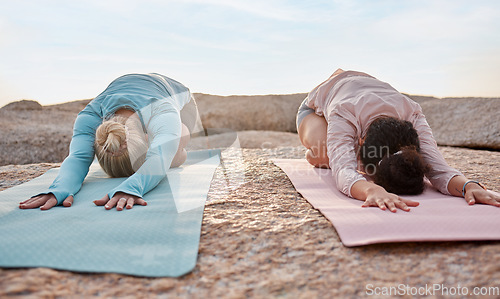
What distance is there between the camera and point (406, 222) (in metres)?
1.10

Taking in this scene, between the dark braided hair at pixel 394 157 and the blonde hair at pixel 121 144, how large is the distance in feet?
3.56

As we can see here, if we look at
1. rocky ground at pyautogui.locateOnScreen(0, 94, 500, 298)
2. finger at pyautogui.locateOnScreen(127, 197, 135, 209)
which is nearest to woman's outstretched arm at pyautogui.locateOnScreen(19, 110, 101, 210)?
finger at pyautogui.locateOnScreen(127, 197, 135, 209)

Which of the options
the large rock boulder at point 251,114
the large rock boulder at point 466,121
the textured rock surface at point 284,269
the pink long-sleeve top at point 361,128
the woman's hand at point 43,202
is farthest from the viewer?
the large rock boulder at point 251,114

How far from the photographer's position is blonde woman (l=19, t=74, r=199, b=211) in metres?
1.50

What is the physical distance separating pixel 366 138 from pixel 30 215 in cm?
140

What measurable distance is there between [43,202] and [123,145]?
0.42 m

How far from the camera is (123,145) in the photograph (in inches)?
67.8

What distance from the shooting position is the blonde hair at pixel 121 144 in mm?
1702

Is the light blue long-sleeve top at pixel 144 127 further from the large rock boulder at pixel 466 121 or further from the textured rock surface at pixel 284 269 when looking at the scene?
the large rock boulder at pixel 466 121

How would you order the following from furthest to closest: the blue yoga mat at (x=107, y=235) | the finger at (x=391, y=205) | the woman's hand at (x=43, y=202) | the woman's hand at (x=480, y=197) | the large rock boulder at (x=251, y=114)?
the large rock boulder at (x=251, y=114), the woman's hand at (x=43, y=202), the woman's hand at (x=480, y=197), the finger at (x=391, y=205), the blue yoga mat at (x=107, y=235)

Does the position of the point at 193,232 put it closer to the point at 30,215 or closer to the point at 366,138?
the point at 30,215

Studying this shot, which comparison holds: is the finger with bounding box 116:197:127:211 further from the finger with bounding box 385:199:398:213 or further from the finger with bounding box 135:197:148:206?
the finger with bounding box 385:199:398:213

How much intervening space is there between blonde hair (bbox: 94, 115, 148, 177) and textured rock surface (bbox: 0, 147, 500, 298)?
0.68m

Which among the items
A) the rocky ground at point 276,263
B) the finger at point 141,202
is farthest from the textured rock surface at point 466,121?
the finger at point 141,202
